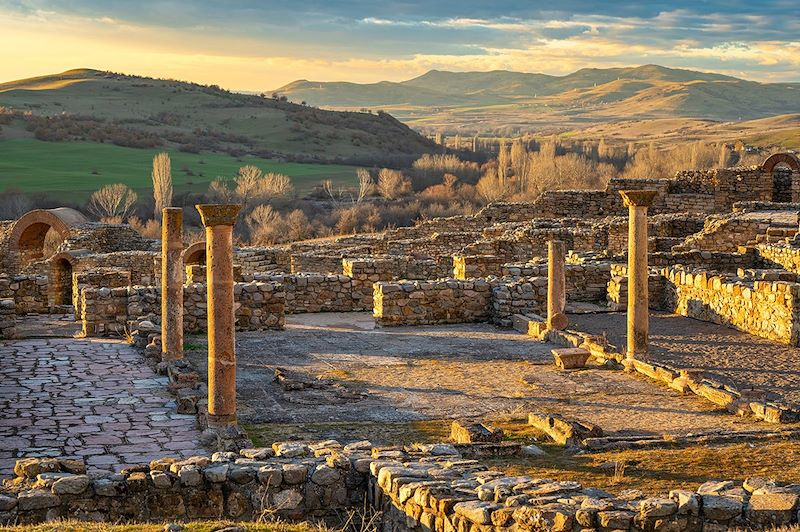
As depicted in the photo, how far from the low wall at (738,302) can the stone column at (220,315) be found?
8.59 m

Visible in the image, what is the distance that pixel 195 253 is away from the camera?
25625 millimetres

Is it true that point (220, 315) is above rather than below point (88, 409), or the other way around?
above

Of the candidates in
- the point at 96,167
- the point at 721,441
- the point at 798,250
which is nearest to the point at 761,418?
the point at 721,441

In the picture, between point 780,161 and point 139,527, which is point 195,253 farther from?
point 139,527

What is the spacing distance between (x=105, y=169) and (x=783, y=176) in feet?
186

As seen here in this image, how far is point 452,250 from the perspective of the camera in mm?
29125

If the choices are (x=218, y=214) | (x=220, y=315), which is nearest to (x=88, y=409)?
(x=220, y=315)

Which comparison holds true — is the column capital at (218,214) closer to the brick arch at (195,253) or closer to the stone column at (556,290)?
the stone column at (556,290)

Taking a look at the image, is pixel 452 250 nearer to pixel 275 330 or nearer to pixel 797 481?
pixel 275 330

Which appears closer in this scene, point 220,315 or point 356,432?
point 356,432

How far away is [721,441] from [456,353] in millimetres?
5911

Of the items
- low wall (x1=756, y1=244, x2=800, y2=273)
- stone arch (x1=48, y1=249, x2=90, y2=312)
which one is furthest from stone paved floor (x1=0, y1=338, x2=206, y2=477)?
low wall (x1=756, y1=244, x2=800, y2=273)

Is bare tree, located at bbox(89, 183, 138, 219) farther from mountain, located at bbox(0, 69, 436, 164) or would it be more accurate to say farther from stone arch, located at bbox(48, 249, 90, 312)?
mountain, located at bbox(0, 69, 436, 164)

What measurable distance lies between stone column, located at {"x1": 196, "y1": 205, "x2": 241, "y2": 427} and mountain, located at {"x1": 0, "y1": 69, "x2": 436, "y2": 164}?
281ft
